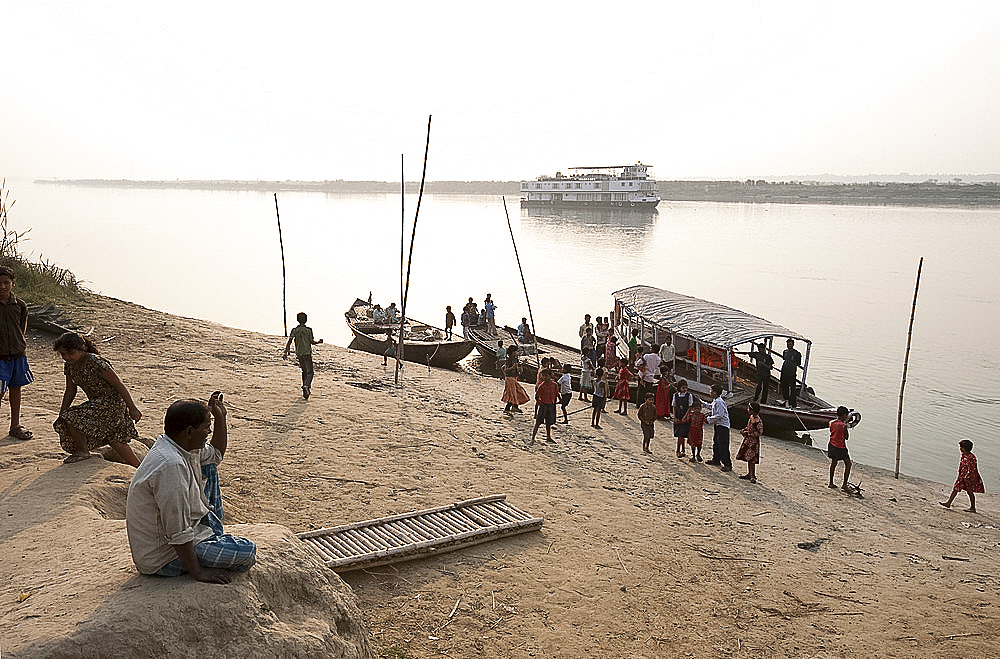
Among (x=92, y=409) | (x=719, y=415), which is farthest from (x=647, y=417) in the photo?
(x=92, y=409)

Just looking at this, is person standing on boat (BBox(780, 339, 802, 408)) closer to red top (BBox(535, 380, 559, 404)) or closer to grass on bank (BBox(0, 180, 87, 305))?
red top (BBox(535, 380, 559, 404))

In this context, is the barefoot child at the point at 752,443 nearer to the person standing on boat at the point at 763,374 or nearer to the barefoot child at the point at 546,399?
the barefoot child at the point at 546,399

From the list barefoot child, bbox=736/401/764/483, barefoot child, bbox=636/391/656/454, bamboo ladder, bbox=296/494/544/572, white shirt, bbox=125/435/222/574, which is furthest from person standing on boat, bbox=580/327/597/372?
white shirt, bbox=125/435/222/574

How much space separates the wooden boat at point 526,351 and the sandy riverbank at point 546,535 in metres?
5.09

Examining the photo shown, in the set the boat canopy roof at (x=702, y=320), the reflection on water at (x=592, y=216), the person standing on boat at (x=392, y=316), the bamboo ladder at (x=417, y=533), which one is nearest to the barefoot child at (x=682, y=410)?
the boat canopy roof at (x=702, y=320)

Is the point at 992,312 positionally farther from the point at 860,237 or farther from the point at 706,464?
the point at 860,237

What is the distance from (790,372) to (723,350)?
4.33 ft

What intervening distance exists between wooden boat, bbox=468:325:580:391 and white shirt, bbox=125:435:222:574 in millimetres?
12621

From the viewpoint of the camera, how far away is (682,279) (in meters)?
38.1

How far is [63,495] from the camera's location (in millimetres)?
5094

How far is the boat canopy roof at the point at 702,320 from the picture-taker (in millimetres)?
13281

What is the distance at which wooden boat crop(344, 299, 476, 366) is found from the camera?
18141 mm

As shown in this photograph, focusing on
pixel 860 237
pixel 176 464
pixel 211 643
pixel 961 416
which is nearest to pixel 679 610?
pixel 211 643

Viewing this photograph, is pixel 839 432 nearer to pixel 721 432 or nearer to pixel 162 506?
pixel 721 432
